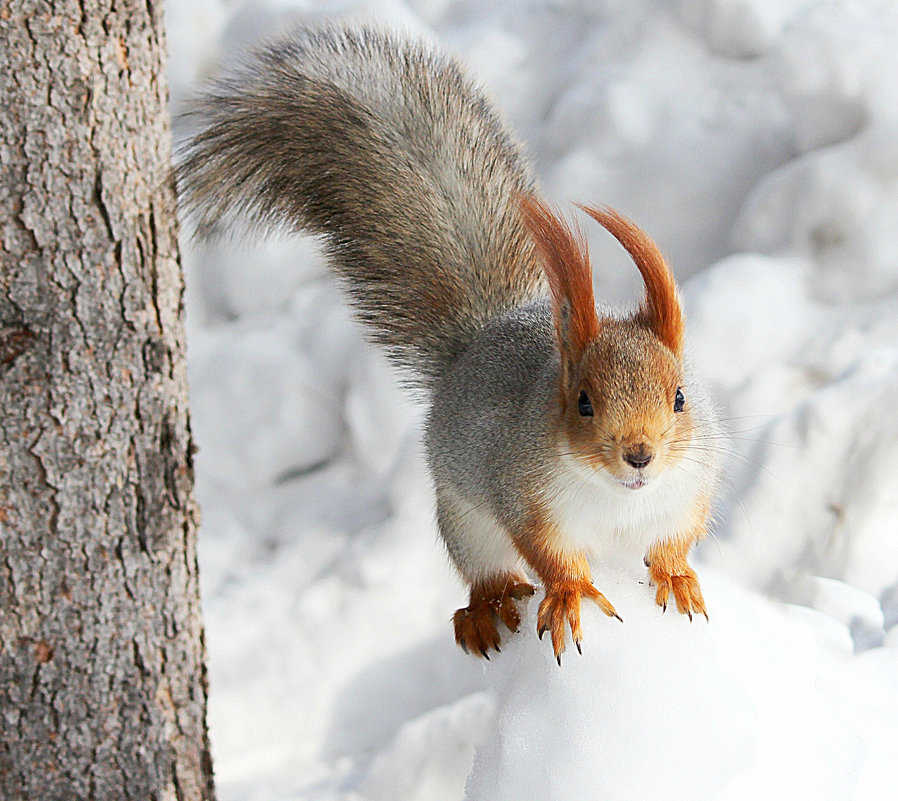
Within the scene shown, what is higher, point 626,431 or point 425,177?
point 425,177

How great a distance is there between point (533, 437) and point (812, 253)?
1092 mm

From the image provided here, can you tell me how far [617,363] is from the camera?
79 centimetres

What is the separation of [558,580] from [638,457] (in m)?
0.17

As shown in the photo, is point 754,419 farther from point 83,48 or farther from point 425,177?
point 83,48

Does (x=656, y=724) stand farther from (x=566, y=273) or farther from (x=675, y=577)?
(x=566, y=273)

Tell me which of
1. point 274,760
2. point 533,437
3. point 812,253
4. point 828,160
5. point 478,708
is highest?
point 828,160

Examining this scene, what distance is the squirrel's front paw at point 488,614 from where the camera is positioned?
41.4 inches

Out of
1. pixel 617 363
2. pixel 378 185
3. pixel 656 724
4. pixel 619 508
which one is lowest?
pixel 656 724

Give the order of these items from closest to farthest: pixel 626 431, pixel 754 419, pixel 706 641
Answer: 1. pixel 626 431
2. pixel 706 641
3. pixel 754 419

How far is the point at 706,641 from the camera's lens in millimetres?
876

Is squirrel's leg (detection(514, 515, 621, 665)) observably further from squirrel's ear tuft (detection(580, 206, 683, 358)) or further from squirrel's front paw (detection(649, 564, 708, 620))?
squirrel's ear tuft (detection(580, 206, 683, 358))

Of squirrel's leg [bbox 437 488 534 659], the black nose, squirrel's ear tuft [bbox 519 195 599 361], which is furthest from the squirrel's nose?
squirrel's leg [bbox 437 488 534 659]

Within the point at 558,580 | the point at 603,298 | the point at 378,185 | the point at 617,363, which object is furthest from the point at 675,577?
the point at 603,298

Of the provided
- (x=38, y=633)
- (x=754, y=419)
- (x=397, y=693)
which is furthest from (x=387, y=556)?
(x=38, y=633)
